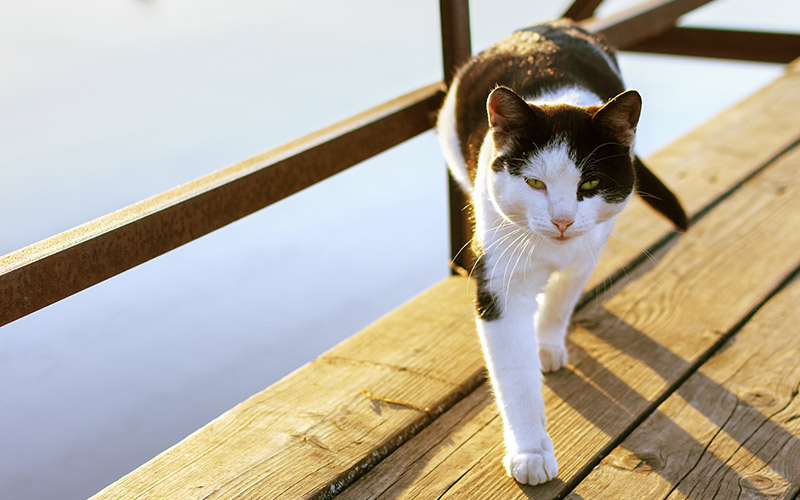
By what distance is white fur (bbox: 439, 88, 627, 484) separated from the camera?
1543 millimetres

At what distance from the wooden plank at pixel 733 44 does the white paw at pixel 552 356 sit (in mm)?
2780

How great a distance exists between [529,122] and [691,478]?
79 centimetres

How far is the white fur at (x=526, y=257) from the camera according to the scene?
60.7 inches

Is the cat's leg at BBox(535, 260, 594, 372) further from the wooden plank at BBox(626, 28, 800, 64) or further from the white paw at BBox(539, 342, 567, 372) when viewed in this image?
the wooden plank at BBox(626, 28, 800, 64)

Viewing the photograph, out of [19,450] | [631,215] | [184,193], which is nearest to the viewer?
[184,193]

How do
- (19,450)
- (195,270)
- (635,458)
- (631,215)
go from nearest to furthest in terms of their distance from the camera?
(635,458), (19,450), (631,215), (195,270)

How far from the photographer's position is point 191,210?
186 centimetres

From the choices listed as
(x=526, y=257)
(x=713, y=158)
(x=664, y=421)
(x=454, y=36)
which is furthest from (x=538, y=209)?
(x=713, y=158)

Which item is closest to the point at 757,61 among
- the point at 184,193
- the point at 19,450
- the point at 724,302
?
the point at 724,302

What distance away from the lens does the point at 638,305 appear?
226 centimetres

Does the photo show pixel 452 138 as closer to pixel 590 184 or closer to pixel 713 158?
pixel 590 184

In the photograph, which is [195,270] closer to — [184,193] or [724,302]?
[184,193]

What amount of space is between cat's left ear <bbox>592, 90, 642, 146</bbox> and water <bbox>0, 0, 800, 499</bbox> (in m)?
1.61

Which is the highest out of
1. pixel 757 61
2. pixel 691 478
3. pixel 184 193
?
pixel 184 193
